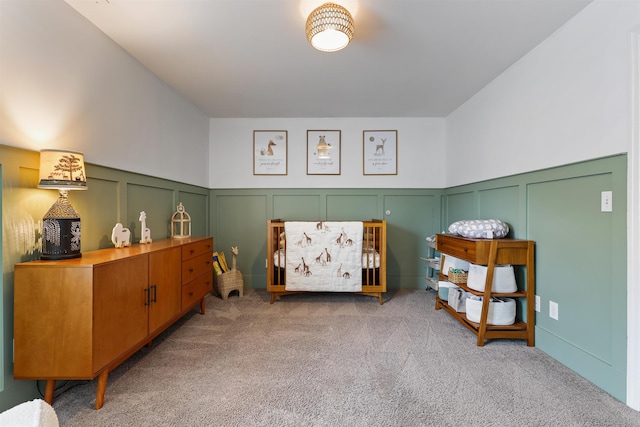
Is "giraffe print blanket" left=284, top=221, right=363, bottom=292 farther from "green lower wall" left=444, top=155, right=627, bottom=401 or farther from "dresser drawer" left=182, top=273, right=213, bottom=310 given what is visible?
"green lower wall" left=444, top=155, right=627, bottom=401

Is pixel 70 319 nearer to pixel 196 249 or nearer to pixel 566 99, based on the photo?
pixel 196 249

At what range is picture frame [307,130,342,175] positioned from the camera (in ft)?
12.4

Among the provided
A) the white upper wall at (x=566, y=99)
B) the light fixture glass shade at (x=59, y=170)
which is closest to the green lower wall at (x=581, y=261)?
the white upper wall at (x=566, y=99)

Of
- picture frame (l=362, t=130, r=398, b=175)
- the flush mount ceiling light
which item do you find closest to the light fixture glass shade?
the flush mount ceiling light

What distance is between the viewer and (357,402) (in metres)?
1.50

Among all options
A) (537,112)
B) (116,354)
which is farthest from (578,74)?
(116,354)

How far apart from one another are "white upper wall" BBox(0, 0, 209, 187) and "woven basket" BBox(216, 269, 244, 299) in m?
1.26

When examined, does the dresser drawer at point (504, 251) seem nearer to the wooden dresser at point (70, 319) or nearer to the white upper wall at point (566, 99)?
the white upper wall at point (566, 99)

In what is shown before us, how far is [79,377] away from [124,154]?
60.7 inches

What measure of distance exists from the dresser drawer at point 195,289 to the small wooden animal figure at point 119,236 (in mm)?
543

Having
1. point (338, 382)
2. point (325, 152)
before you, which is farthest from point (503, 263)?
point (325, 152)

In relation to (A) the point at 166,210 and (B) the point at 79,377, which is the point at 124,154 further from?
(B) the point at 79,377

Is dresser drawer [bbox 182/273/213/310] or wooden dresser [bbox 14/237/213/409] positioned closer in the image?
wooden dresser [bbox 14/237/213/409]

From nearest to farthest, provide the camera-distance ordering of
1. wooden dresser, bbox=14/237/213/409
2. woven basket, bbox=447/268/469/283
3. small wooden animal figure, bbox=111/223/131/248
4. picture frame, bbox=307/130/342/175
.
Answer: wooden dresser, bbox=14/237/213/409
small wooden animal figure, bbox=111/223/131/248
woven basket, bbox=447/268/469/283
picture frame, bbox=307/130/342/175
